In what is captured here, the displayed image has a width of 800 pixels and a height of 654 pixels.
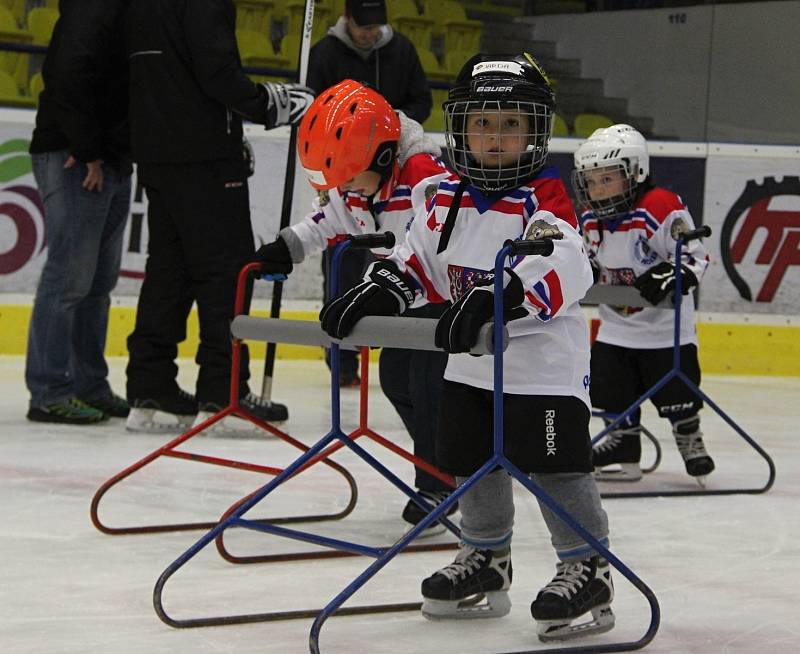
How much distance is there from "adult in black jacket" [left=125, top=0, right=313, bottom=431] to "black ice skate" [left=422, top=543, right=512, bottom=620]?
1994mm

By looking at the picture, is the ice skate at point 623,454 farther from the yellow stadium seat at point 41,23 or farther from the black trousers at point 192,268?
the yellow stadium seat at point 41,23

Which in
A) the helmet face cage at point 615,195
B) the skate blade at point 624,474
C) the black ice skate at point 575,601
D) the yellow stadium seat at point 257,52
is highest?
the yellow stadium seat at point 257,52

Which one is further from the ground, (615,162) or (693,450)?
(615,162)

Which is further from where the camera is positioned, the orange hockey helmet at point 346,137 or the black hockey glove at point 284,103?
the black hockey glove at point 284,103

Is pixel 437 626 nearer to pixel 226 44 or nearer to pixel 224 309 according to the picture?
pixel 224 309

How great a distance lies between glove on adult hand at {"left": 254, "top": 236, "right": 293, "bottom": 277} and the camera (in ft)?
8.97

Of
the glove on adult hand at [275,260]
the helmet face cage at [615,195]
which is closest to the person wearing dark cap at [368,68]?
the helmet face cage at [615,195]

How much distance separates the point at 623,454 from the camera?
381 centimetres

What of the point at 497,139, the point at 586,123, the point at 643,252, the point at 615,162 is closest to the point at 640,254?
the point at 643,252

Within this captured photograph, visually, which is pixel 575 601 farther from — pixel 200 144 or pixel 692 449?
pixel 200 144

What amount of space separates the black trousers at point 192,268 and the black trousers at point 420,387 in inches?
A: 47.6

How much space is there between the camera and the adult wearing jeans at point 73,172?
4188mm

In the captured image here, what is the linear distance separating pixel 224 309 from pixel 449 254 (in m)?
2.04

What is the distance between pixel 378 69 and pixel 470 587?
3.40 m
